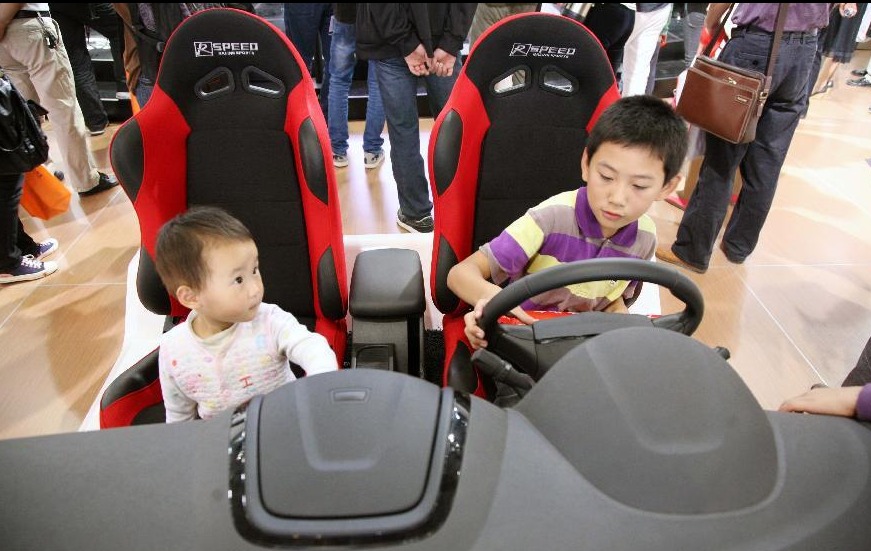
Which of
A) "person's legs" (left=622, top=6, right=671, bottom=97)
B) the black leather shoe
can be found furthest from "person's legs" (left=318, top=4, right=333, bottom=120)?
"person's legs" (left=622, top=6, right=671, bottom=97)

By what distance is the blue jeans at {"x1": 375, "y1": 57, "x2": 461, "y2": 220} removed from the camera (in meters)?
2.46

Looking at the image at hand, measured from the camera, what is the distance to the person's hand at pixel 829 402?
2.08 ft

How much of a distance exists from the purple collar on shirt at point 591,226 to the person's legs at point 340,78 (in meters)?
2.06

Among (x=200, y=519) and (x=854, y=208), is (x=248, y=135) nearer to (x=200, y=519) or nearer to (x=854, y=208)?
(x=200, y=519)

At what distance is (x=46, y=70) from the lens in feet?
8.81

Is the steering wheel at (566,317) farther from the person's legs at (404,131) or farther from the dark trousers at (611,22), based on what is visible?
the dark trousers at (611,22)

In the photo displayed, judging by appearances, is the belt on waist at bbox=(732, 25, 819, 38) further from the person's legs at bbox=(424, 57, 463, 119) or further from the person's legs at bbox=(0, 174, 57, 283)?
the person's legs at bbox=(0, 174, 57, 283)

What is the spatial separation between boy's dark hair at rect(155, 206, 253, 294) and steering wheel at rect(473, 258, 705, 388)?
1.61ft

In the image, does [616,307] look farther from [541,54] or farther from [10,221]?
[10,221]

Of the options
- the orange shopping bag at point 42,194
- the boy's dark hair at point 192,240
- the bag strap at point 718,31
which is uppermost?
the bag strap at point 718,31

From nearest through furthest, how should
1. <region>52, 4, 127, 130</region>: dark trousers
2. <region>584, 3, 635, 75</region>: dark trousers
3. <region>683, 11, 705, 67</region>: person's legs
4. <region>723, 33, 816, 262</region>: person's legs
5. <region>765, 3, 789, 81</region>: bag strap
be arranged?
<region>765, 3, 789, 81</region>: bag strap → <region>723, 33, 816, 262</region>: person's legs → <region>584, 3, 635, 75</region>: dark trousers → <region>52, 4, 127, 130</region>: dark trousers → <region>683, 11, 705, 67</region>: person's legs

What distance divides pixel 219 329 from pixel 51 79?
2409mm

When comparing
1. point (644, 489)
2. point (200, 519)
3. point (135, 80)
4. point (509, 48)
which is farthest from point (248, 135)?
point (135, 80)

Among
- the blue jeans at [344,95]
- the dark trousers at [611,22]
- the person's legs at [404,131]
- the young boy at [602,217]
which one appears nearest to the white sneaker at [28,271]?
the blue jeans at [344,95]
